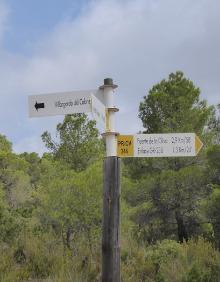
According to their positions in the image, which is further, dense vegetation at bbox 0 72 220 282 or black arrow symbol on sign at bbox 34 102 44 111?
dense vegetation at bbox 0 72 220 282

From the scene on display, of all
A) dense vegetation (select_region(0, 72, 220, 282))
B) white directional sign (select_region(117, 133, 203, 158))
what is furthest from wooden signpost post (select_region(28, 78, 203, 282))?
dense vegetation (select_region(0, 72, 220, 282))

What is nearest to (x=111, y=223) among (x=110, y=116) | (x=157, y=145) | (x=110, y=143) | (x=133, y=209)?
(x=110, y=143)

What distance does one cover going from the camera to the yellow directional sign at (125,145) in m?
5.05

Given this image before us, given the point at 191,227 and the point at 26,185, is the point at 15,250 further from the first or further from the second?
the point at 26,185

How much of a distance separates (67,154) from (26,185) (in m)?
11.5

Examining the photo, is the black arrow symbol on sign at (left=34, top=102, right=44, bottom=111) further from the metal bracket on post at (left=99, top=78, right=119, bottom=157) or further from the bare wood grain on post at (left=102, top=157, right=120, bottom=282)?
the bare wood grain on post at (left=102, top=157, right=120, bottom=282)

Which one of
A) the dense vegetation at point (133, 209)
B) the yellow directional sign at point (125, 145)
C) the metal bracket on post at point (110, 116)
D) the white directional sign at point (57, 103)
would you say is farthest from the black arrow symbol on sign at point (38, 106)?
the dense vegetation at point (133, 209)

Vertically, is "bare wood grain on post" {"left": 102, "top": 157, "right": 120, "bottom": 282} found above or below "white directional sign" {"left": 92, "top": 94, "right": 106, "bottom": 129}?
below

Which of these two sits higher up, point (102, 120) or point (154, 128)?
point (154, 128)

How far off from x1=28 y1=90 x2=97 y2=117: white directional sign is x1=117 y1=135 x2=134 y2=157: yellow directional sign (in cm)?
48

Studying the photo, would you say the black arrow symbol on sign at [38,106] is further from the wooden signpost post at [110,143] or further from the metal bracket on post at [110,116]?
the metal bracket on post at [110,116]

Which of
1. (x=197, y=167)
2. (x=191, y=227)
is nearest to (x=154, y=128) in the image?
(x=197, y=167)

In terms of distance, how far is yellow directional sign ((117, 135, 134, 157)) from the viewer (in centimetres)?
505

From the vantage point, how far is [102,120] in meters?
4.93
